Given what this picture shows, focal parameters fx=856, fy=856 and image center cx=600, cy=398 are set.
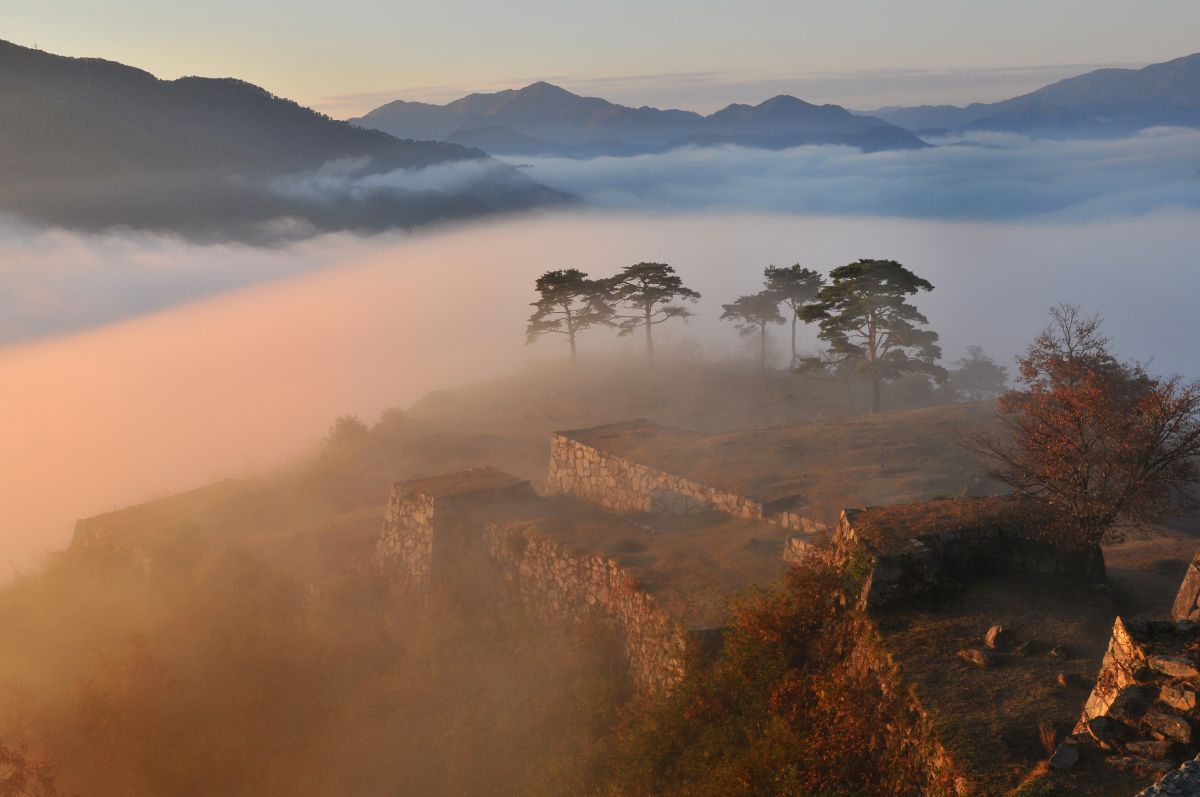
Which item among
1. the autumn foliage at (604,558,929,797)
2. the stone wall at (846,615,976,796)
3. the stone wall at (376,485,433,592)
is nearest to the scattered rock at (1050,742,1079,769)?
the stone wall at (846,615,976,796)

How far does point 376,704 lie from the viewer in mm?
21859

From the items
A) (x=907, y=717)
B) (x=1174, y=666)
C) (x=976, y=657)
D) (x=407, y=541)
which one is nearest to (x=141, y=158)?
(x=407, y=541)

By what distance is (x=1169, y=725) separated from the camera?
8703 mm

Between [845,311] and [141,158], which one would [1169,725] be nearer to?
[845,311]

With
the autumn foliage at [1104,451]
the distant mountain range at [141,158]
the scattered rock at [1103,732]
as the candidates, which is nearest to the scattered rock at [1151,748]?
the scattered rock at [1103,732]

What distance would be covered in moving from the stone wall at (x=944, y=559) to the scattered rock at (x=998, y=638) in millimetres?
1408

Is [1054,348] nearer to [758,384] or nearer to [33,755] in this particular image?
[33,755]

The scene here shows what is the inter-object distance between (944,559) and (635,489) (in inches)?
522

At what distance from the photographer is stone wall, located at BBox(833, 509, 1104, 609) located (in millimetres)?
13594

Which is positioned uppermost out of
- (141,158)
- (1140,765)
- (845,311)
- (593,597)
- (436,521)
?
(141,158)

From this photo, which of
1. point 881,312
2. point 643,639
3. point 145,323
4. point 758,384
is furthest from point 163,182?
point 643,639

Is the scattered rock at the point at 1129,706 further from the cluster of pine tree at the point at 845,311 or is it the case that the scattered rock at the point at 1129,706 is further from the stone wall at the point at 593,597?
the cluster of pine tree at the point at 845,311

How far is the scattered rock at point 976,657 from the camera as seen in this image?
466 inches

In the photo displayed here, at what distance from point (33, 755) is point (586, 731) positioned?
49.1 feet
